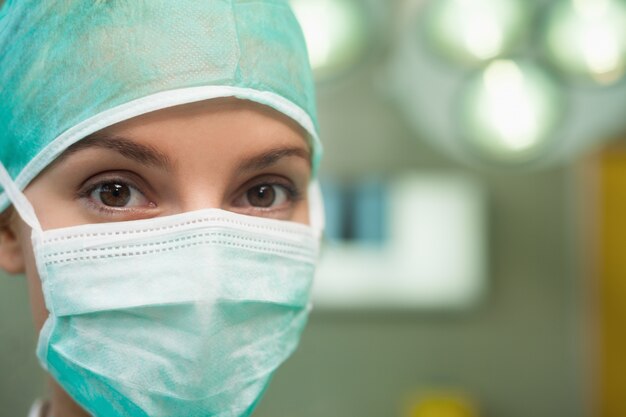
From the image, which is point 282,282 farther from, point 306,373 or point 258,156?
point 306,373

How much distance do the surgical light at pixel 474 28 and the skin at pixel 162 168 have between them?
1.29m

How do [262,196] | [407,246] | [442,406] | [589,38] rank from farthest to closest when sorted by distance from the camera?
[407,246]
[442,406]
[589,38]
[262,196]

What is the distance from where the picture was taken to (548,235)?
150 inches

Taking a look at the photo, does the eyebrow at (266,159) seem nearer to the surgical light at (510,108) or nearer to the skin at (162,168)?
the skin at (162,168)

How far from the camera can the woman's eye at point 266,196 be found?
0.97 metres

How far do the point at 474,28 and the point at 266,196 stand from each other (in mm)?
1329

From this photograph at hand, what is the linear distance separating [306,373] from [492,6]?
1923 millimetres

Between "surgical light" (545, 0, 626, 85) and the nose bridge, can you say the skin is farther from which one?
"surgical light" (545, 0, 626, 85)

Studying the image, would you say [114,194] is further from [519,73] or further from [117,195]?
[519,73]

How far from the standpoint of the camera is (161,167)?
86cm

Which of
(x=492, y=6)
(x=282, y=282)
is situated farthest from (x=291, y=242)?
(x=492, y=6)

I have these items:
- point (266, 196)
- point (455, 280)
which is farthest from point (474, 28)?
point (455, 280)

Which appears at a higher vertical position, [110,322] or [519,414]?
[519,414]

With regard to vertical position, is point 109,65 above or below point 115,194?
above
